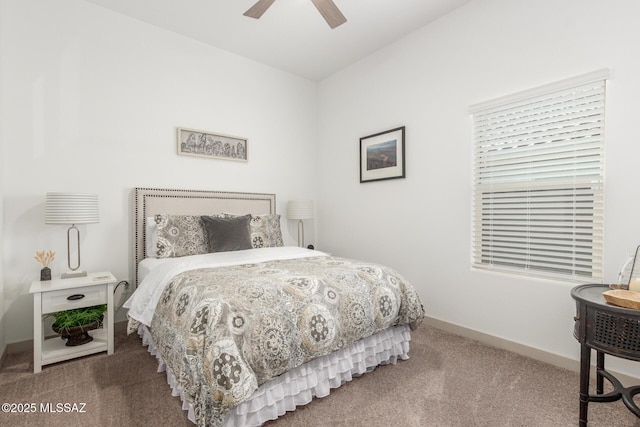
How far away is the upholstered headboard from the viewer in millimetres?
3154

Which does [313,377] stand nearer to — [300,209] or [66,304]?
[66,304]

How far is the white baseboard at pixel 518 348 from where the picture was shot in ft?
7.16

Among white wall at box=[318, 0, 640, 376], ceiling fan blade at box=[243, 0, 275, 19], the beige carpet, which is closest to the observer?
the beige carpet

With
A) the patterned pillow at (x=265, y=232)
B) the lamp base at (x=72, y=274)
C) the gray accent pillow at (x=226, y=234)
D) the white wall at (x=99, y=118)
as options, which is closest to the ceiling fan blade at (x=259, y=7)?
the white wall at (x=99, y=118)

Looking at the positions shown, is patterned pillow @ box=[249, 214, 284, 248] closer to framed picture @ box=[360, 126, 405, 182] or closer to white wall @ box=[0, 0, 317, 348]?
white wall @ box=[0, 0, 317, 348]

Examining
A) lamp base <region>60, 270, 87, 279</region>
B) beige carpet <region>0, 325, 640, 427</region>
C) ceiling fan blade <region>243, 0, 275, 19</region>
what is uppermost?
ceiling fan blade <region>243, 0, 275, 19</region>

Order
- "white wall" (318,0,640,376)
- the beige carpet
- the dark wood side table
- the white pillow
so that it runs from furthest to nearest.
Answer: the white pillow
"white wall" (318,0,640,376)
the beige carpet
the dark wood side table

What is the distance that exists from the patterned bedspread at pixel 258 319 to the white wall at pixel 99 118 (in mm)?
1519

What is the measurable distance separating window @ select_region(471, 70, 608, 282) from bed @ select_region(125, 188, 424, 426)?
3.45ft

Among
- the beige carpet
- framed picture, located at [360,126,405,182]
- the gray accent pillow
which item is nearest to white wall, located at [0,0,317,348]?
the gray accent pillow

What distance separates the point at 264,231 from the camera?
350 centimetres

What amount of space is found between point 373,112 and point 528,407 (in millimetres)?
3147

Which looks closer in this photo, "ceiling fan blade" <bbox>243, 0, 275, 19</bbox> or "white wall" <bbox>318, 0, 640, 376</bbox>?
"white wall" <bbox>318, 0, 640, 376</bbox>

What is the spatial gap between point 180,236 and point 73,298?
3.03 feet
